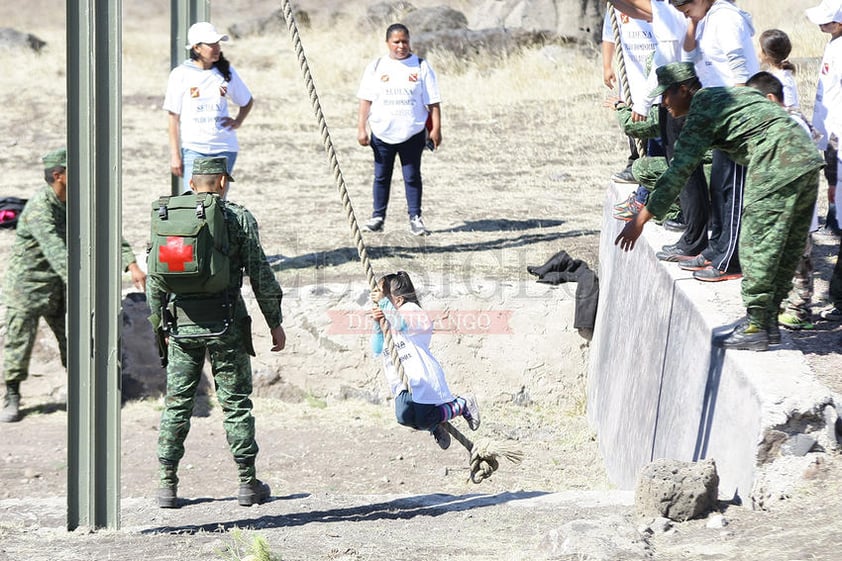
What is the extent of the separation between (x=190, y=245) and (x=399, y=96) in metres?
4.81

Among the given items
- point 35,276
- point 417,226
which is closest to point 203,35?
point 35,276

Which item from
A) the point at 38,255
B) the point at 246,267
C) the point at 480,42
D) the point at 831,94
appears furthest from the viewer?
the point at 480,42

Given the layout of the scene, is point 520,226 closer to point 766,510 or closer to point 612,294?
point 612,294

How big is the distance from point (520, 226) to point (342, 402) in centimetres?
290

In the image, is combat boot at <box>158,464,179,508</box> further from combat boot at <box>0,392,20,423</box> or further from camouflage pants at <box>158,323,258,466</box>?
combat boot at <box>0,392,20,423</box>

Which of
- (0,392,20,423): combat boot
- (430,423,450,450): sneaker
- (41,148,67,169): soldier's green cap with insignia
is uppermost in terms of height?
(41,148,67,169): soldier's green cap with insignia

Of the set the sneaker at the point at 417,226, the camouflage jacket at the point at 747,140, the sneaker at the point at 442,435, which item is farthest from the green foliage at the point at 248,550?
the sneaker at the point at 417,226

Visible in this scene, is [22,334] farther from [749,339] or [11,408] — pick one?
[749,339]

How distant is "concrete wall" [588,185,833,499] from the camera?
5418 millimetres

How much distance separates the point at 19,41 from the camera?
2486cm

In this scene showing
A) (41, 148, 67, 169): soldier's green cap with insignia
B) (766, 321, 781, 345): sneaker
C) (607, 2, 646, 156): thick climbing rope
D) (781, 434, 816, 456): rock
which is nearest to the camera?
(781, 434, 816, 456): rock

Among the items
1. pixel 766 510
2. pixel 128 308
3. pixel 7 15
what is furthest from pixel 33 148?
pixel 7 15

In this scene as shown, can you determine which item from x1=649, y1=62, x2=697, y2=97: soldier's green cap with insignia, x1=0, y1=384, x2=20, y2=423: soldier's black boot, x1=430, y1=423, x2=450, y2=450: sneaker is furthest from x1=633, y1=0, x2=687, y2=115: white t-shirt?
x1=0, y1=384, x2=20, y2=423: soldier's black boot

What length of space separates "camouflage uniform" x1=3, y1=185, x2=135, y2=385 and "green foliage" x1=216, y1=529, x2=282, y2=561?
355 centimetres
